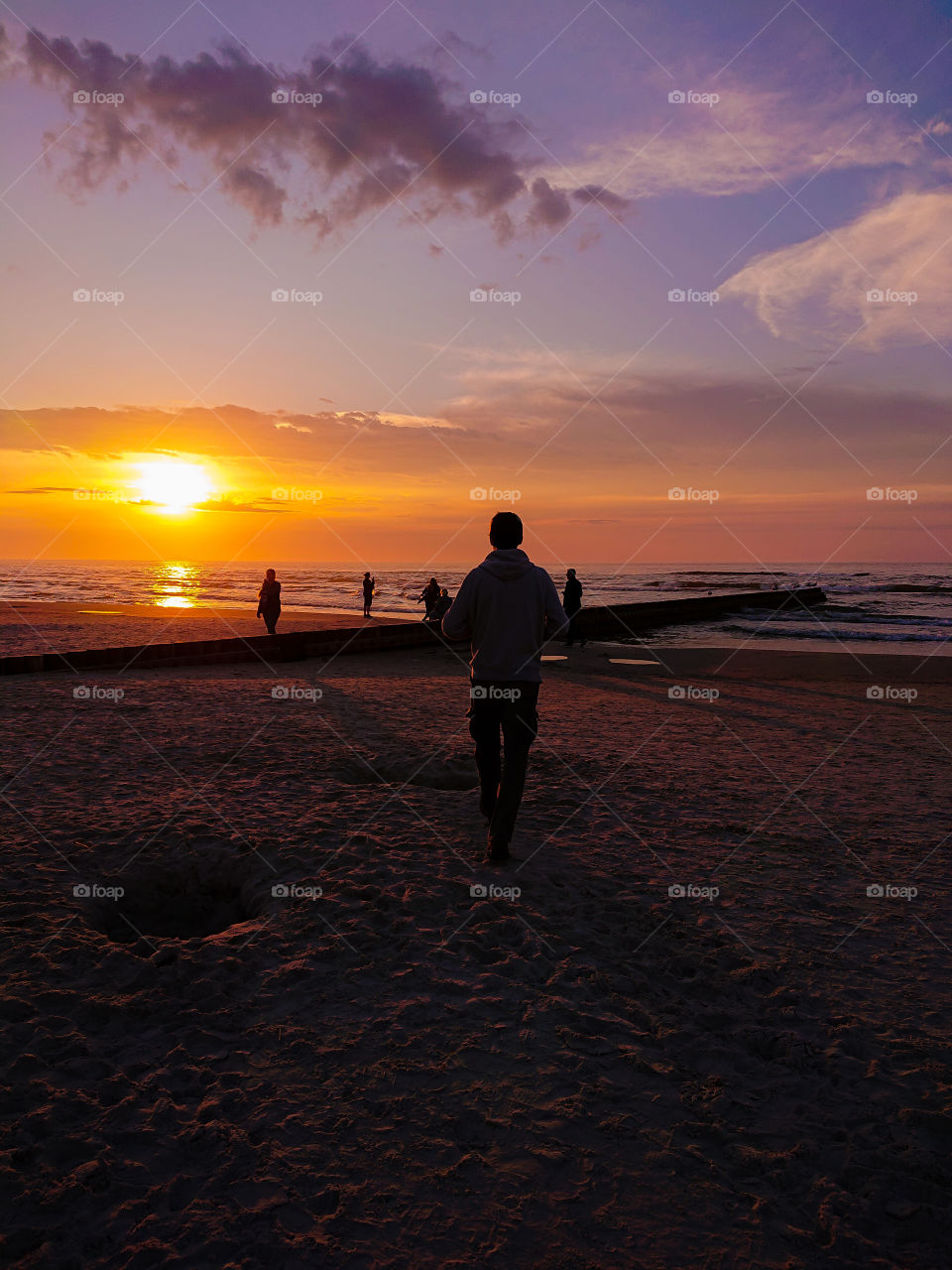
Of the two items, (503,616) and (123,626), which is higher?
(503,616)

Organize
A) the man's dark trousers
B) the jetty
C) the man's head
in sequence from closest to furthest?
the man's dark trousers, the man's head, the jetty

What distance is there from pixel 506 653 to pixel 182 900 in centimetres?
235

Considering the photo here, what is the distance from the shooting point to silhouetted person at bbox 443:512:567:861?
4746 mm

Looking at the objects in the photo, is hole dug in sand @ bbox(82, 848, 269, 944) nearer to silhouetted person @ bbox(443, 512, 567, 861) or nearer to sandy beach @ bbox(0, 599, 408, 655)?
silhouetted person @ bbox(443, 512, 567, 861)

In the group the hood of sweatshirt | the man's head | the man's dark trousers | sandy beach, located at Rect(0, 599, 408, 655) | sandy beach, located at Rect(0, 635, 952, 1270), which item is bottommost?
sandy beach, located at Rect(0, 635, 952, 1270)

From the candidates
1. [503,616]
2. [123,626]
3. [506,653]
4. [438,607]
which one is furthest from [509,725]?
[123,626]

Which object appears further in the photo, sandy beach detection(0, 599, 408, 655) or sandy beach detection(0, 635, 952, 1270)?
sandy beach detection(0, 599, 408, 655)

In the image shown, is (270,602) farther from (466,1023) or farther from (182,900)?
(466,1023)

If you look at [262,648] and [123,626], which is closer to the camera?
[262,648]

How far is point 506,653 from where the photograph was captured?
476cm

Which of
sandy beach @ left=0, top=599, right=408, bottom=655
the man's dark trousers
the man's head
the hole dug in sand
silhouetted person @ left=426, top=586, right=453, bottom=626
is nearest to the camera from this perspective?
the hole dug in sand

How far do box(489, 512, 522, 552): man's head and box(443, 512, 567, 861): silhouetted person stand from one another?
0.08 m

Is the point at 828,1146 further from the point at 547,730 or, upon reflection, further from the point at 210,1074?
the point at 547,730

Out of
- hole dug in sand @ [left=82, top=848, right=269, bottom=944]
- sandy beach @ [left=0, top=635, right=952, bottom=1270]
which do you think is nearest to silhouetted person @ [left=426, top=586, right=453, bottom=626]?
sandy beach @ [left=0, top=635, right=952, bottom=1270]
